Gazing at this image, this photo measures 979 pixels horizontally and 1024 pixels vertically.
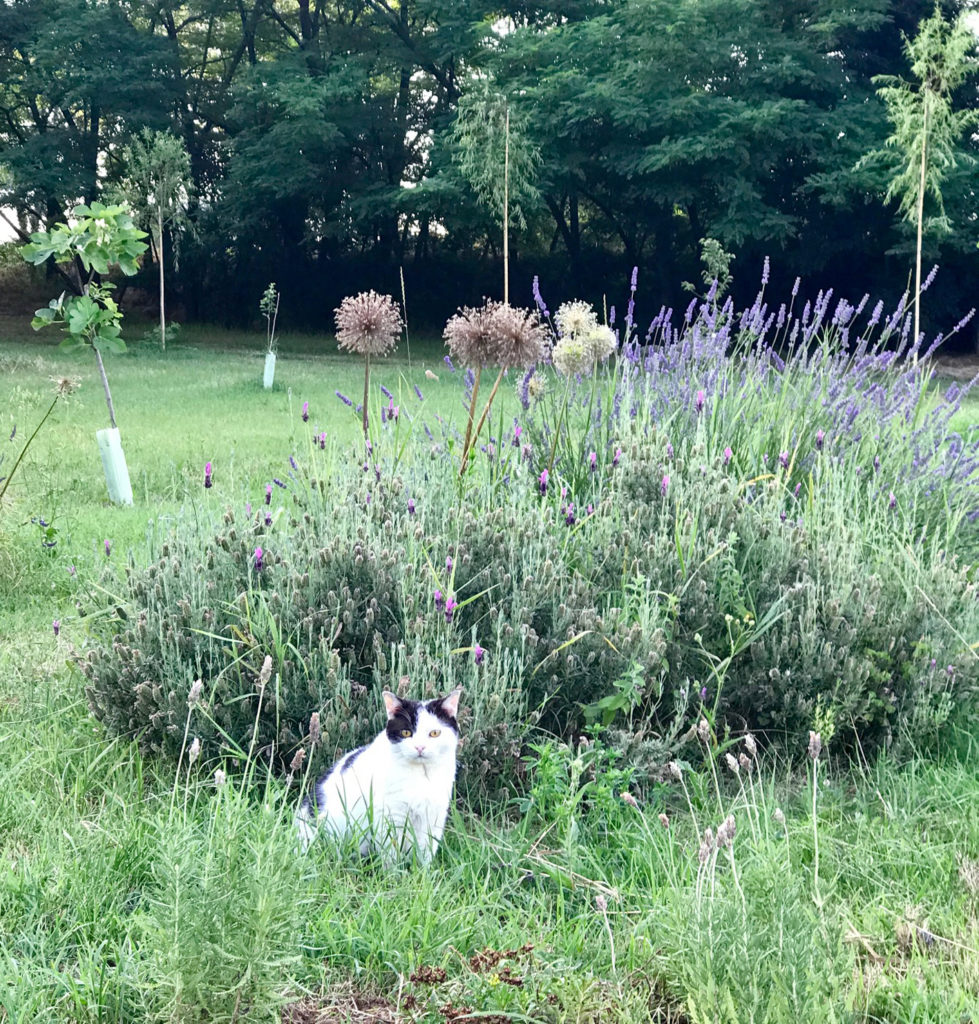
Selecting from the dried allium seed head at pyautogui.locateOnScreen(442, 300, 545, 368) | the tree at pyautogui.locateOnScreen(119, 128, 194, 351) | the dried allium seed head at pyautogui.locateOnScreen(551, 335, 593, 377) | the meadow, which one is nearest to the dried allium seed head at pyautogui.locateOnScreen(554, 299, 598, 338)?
the dried allium seed head at pyautogui.locateOnScreen(551, 335, 593, 377)

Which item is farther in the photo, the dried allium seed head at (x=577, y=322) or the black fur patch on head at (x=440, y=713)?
the dried allium seed head at (x=577, y=322)

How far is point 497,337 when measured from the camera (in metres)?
4.27

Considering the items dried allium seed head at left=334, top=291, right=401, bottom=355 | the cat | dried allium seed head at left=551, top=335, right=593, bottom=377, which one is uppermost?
dried allium seed head at left=334, top=291, right=401, bottom=355

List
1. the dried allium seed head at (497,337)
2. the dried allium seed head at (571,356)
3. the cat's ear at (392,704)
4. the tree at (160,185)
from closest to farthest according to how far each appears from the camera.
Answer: the cat's ear at (392,704), the dried allium seed head at (497,337), the dried allium seed head at (571,356), the tree at (160,185)

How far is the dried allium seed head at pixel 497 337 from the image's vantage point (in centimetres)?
426

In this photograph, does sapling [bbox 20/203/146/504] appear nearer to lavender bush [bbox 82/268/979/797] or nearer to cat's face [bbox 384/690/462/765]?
lavender bush [bbox 82/268/979/797]

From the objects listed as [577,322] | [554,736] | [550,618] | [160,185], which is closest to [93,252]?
[577,322]

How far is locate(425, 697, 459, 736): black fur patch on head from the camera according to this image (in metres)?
2.62

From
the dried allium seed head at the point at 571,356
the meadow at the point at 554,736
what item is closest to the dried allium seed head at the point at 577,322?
the dried allium seed head at the point at 571,356

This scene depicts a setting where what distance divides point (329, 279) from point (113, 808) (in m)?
34.5

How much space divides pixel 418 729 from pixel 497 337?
214 cm

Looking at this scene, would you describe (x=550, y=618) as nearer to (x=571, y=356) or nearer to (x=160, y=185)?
(x=571, y=356)

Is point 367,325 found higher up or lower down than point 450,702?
higher up

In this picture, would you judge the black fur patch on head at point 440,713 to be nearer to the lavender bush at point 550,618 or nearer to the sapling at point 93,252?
the lavender bush at point 550,618
